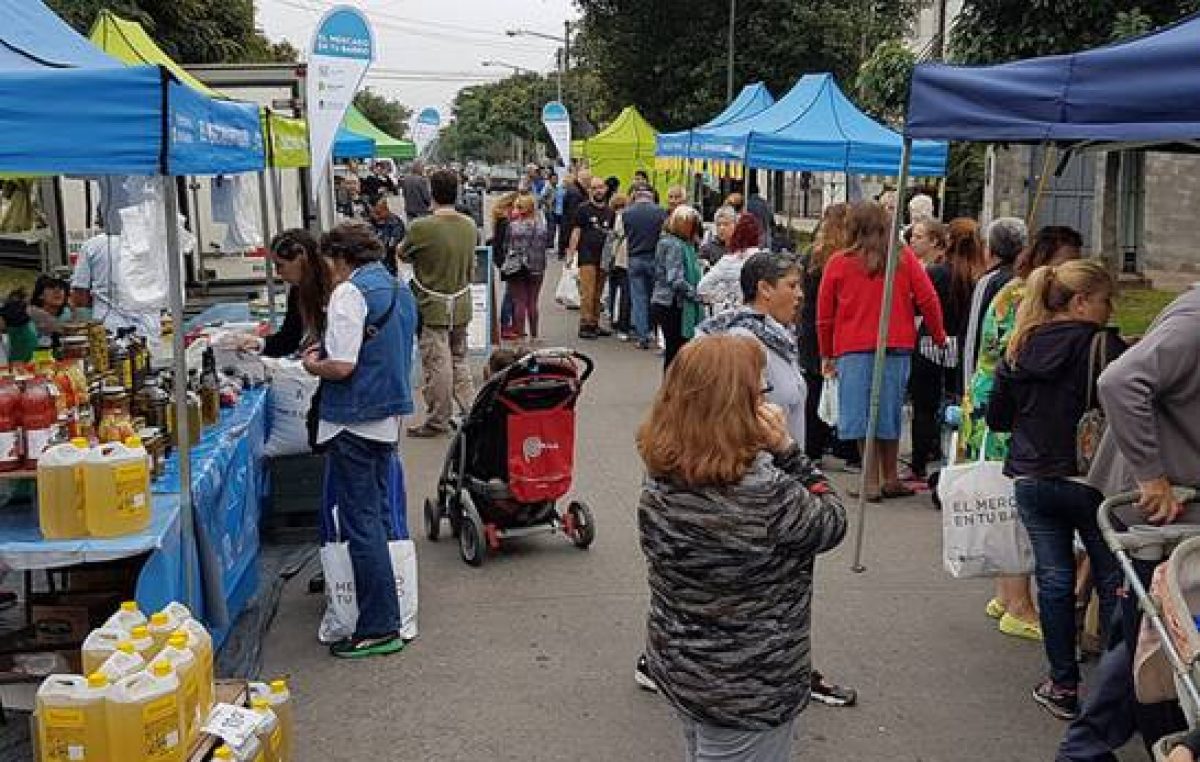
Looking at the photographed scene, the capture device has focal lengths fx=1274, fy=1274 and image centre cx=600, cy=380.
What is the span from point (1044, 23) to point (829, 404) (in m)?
4.76

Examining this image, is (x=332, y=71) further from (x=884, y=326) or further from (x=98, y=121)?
(x=98, y=121)

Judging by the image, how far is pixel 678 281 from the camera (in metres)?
11.7

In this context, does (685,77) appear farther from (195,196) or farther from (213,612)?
(213,612)

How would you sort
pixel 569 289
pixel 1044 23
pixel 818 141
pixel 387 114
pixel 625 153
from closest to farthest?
pixel 1044 23 < pixel 818 141 < pixel 569 289 < pixel 625 153 < pixel 387 114

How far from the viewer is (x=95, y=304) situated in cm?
Answer: 934

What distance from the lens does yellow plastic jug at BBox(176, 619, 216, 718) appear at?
11.8ft

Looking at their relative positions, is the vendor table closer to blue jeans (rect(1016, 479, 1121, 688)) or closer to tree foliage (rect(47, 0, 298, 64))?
blue jeans (rect(1016, 479, 1121, 688))

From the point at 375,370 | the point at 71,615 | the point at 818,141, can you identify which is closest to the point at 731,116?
the point at 818,141

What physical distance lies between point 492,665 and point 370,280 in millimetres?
1762

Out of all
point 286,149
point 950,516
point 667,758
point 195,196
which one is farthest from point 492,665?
point 195,196

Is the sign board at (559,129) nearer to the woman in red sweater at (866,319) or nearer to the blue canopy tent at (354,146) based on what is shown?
the blue canopy tent at (354,146)

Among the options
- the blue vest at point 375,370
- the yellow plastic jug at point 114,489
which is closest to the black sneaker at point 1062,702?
the blue vest at point 375,370

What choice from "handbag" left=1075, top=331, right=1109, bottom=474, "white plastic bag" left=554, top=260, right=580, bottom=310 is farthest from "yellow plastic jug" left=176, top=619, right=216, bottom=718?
"white plastic bag" left=554, top=260, right=580, bottom=310

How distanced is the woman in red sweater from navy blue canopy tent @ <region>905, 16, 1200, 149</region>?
2.25 meters
